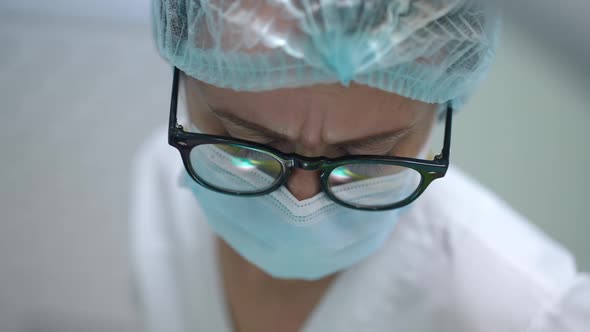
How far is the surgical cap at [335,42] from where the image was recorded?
717mm

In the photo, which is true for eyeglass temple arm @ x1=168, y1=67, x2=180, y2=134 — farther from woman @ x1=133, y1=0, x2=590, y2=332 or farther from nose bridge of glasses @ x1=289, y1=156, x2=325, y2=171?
nose bridge of glasses @ x1=289, y1=156, x2=325, y2=171

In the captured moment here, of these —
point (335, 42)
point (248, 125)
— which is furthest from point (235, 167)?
point (335, 42)

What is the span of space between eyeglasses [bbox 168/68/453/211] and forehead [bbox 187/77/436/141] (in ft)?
0.16

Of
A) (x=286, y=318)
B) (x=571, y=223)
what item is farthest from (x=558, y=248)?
(x=571, y=223)

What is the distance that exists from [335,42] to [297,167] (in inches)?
10.2

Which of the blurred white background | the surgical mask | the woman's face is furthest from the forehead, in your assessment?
the blurred white background

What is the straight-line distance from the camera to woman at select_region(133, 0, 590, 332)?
765mm

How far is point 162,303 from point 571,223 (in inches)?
50.9

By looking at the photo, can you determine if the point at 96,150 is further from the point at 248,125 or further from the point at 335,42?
the point at 335,42

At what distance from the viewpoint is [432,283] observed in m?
1.19

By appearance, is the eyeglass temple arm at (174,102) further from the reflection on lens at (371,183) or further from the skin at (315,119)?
the reflection on lens at (371,183)

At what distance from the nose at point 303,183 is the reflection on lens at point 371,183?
0.08 feet

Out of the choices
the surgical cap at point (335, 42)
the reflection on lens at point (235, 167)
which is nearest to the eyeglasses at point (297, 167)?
the reflection on lens at point (235, 167)

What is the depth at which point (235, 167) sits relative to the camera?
0.98 m
